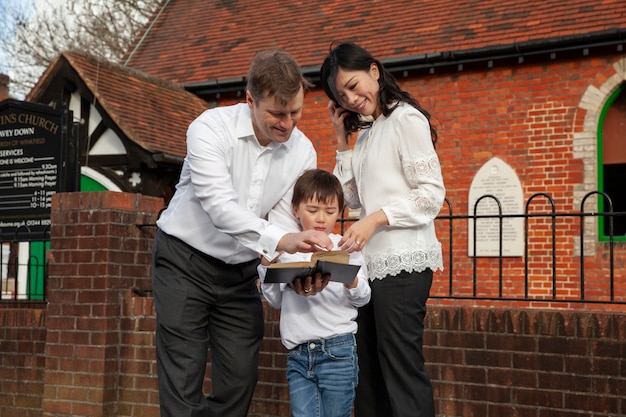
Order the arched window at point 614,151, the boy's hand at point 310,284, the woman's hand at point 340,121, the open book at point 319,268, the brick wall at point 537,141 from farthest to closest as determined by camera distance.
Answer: the arched window at point 614,151, the brick wall at point 537,141, the woman's hand at point 340,121, the boy's hand at point 310,284, the open book at point 319,268

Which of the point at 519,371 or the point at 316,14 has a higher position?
the point at 316,14

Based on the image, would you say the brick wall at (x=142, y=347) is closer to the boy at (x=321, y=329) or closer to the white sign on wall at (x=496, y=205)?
the boy at (x=321, y=329)

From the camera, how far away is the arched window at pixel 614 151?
11.5m

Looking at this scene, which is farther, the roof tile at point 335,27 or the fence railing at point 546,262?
the roof tile at point 335,27

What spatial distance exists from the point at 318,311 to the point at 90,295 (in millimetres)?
3311

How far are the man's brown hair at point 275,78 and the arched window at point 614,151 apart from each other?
29.6 feet

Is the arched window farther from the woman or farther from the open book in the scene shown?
the open book

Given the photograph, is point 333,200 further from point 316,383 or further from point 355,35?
point 355,35

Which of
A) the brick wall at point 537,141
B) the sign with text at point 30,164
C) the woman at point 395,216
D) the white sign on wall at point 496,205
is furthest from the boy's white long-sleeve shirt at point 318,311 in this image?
the white sign on wall at point 496,205

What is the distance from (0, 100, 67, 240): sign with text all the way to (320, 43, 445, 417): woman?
212 inches

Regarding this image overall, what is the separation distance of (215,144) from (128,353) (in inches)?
132

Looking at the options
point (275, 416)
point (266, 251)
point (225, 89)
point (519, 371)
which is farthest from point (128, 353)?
point (225, 89)

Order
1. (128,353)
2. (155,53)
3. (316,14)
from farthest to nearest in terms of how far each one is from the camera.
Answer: (155,53) → (316,14) → (128,353)

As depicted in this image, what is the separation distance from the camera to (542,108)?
1162 centimetres
